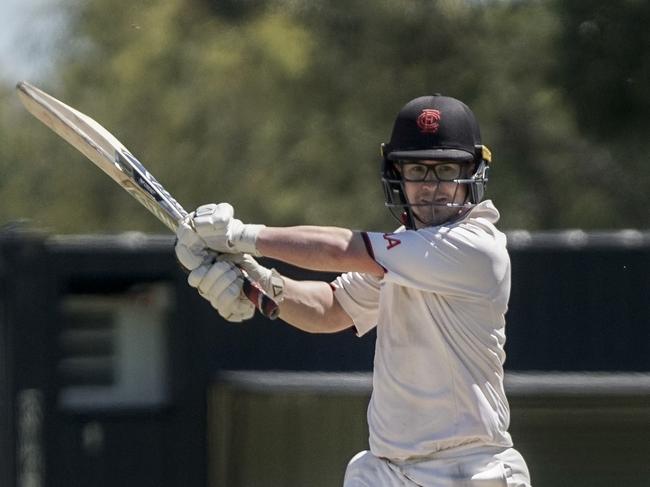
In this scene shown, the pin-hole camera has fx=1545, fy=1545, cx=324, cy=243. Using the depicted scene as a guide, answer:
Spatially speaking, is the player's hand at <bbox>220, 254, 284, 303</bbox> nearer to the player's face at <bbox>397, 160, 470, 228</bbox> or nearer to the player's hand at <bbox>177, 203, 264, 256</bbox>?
the player's hand at <bbox>177, 203, 264, 256</bbox>

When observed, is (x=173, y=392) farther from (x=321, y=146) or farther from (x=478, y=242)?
(x=321, y=146)

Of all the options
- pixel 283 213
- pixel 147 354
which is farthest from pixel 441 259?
pixel 283 213

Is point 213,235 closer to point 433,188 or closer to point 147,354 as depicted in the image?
point 433,188

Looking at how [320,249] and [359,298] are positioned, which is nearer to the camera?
[320,249]

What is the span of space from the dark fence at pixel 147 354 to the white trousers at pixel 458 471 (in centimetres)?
311

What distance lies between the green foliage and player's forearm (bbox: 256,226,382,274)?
9.80 meters

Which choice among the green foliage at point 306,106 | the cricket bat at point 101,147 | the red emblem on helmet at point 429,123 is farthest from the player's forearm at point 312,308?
the green foliage at point 306,106

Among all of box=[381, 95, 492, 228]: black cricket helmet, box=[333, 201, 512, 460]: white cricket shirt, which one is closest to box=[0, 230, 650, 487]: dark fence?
box=[381, 95, 492, 228]: black cricket helmet

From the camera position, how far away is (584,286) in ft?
24.1

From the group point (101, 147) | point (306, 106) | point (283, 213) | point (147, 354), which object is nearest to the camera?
point (101, 147)

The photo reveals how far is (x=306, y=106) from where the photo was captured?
1532 centimetres

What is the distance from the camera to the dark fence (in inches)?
291

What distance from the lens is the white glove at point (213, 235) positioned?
13.8 feet

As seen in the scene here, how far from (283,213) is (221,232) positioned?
1042 centimetres
